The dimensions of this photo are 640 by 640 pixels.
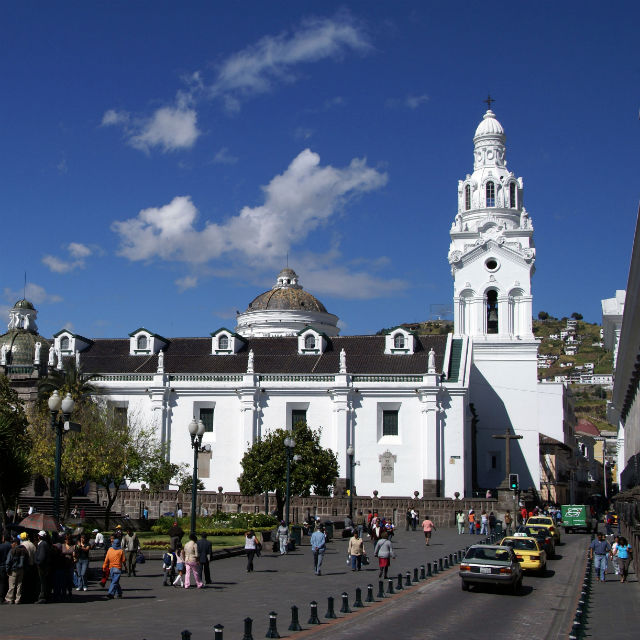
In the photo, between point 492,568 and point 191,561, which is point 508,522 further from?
point 191,561

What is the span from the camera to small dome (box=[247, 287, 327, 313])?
80.1 metres

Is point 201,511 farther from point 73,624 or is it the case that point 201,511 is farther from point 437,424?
point 73,624

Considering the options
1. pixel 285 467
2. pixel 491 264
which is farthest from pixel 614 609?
pixel 491 264

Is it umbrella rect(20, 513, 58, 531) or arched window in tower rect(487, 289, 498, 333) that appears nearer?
umbrella rect(20, 513, 58, 531)

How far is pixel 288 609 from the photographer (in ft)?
67.0

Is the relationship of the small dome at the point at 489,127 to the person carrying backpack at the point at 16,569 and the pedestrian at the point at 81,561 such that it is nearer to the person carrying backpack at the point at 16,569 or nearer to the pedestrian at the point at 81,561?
→ the pedestrian at the point at 81,561

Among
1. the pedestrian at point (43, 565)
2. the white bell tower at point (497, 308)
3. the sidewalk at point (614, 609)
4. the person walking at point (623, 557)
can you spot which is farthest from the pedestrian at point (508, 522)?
the pedestrian at point (43, 565)

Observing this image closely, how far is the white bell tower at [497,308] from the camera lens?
6625 centimetres

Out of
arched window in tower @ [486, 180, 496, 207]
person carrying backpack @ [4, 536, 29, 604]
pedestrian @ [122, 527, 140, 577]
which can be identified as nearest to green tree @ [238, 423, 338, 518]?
pedestrian @ [122, 527, 140, 577]

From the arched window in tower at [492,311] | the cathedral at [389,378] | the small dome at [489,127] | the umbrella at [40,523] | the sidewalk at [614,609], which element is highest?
the small dome at [489,127]

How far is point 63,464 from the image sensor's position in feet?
135

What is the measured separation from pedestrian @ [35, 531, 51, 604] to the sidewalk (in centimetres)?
1159

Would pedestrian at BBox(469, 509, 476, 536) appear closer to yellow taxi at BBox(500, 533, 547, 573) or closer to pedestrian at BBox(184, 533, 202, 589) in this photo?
yellow taxi at BBox(500, 533, 547, 573)

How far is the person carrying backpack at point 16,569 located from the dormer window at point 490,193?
57.0 m
